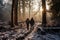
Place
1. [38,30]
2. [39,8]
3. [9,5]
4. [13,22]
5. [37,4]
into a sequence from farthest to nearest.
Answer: [9,5]
[37,4]
[39,8]
[13,22]
[38,30]

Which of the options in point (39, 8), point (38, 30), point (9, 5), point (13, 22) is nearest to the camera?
point (38, 30)

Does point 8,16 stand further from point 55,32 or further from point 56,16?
point 55,32

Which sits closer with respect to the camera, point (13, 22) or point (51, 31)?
point (51, 31)

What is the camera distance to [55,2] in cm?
1956

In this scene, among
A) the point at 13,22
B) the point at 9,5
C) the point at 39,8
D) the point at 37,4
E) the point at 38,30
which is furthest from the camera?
the point at 9,5

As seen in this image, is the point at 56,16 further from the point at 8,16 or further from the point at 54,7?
the point at 8,16

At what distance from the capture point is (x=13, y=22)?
18.8 meters

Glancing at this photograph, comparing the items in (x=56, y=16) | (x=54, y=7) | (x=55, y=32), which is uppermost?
(x=54, y=7)

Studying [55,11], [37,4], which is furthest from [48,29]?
[37,4]

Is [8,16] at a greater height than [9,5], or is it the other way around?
[9,5]

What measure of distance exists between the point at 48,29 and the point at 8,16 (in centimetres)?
2373

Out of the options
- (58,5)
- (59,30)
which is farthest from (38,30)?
(58,5)

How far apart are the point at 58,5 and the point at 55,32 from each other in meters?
6.08

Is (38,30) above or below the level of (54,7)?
below
